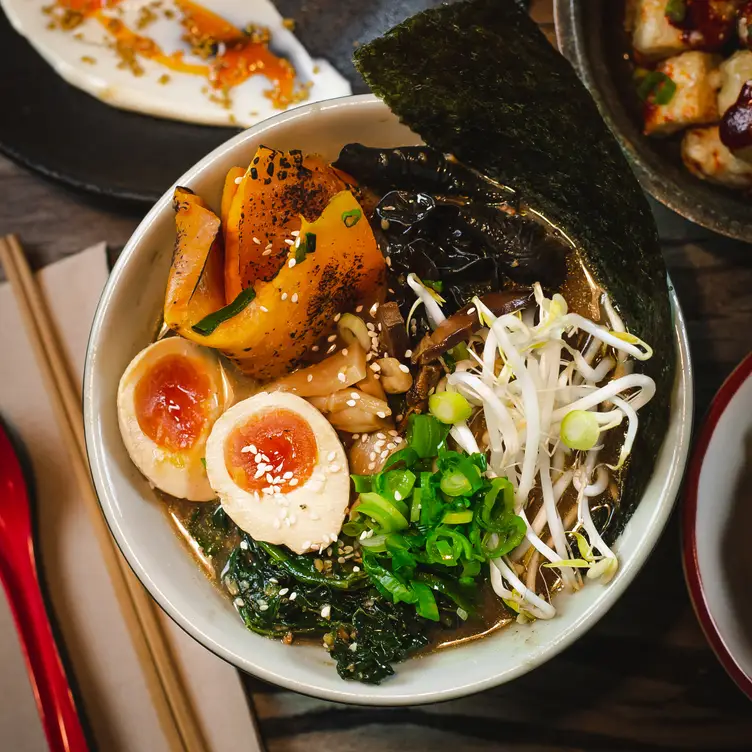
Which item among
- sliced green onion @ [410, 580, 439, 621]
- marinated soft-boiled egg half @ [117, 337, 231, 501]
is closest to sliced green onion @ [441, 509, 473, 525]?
sliced green onion @ [410, 580, 439, 621]

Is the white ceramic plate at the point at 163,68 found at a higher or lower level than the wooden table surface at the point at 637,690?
higher

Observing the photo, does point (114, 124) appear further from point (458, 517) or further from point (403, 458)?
point (458, 517)

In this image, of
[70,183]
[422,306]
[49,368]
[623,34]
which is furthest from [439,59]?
[49,368]

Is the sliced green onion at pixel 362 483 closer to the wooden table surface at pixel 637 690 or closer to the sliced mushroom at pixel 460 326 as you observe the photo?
the sliced mushroom at pixel 460 326

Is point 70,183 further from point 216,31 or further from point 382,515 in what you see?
point 382,515

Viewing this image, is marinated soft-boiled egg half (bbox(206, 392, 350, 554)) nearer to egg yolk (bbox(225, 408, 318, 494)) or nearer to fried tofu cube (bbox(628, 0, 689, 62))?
egg yolk (bbox(225, 408, 318, 494))

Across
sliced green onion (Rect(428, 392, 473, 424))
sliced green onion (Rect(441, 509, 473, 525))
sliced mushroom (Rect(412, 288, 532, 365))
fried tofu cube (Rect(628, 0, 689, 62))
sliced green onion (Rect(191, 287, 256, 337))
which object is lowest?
sliced green onion (Rect(441, 509, 473, 525))

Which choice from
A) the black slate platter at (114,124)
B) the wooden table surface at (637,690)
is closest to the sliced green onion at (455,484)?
the wooden table surface at (637,690)
